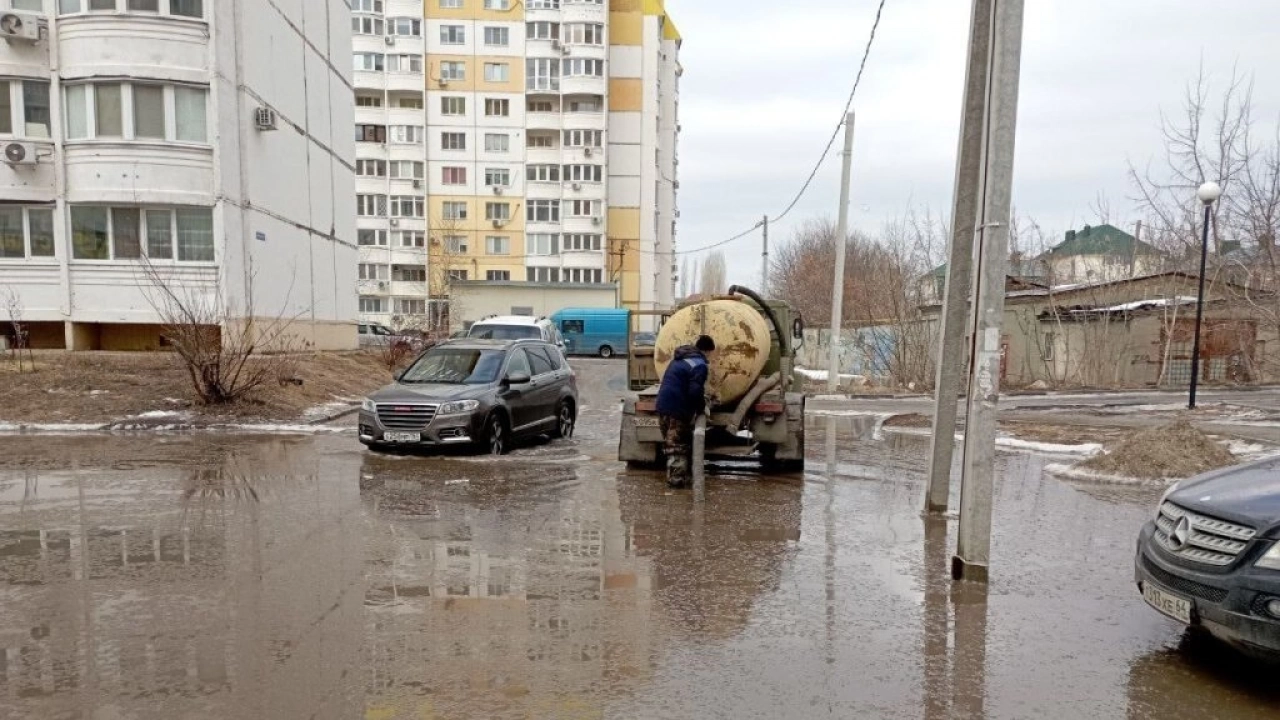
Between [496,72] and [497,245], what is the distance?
12.7 m

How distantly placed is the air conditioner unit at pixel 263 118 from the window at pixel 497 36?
134 feet

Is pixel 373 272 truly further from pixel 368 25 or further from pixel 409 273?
pixel 368 25

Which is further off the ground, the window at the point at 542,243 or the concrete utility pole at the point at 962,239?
the window at the point at 542,243

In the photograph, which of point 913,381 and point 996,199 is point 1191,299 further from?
point 996,199

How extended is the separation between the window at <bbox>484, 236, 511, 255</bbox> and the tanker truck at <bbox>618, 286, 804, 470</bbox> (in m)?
50.6

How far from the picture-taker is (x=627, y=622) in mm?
4703

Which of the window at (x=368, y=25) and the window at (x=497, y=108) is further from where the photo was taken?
the window at (x=497, y=108)

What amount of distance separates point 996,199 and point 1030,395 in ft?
59.5

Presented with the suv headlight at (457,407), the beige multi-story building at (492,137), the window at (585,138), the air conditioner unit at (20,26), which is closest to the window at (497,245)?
the beige multi-story building at (492,137)

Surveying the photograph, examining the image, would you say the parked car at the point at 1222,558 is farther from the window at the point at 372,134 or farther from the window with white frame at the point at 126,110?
the window at the point at 372,134

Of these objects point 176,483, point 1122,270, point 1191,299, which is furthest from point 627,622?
point 1122,270

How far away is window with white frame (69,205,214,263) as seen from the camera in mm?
18562

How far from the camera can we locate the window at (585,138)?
5756cm

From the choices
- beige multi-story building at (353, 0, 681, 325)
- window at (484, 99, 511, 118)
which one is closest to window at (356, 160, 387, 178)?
beige multi-story building at (353, 0, 681, 325)
